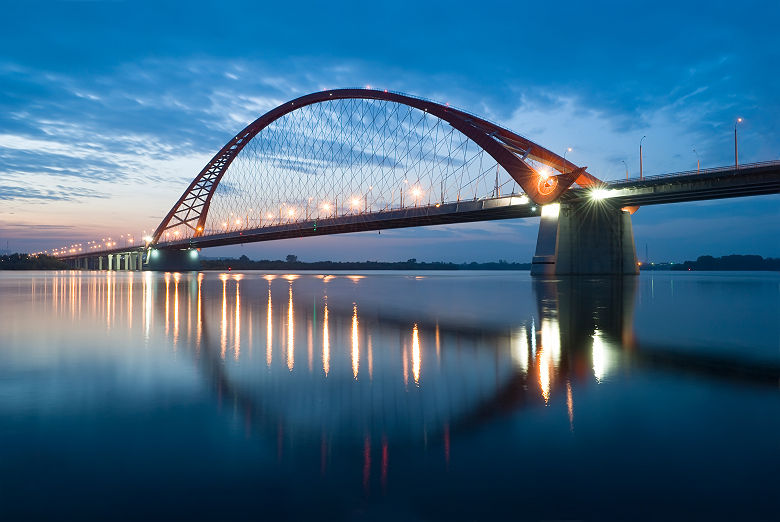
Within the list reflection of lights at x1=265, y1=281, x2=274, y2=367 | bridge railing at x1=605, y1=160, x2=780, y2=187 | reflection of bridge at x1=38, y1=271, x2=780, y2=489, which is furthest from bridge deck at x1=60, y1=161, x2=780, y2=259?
reflection of lights at x1=265, y1=281, x2=274, y2=367

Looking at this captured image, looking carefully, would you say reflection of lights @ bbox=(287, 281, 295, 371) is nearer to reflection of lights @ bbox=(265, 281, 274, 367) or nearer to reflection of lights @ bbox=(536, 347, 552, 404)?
reflection of lights @ bbox=(265, 281, 274, 367)

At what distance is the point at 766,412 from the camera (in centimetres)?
490

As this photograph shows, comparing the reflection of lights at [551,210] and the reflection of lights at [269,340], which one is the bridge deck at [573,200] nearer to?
the reflection of lights at [551,210]

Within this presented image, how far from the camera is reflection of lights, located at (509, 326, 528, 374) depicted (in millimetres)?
7387

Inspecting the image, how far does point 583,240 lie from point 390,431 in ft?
169

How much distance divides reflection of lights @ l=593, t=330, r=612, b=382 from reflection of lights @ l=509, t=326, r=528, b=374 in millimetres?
949

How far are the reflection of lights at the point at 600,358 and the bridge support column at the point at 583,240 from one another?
4204 centimetres

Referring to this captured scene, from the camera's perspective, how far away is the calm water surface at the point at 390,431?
300 centimetres

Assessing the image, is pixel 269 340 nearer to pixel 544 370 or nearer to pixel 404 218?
pixel 544 370

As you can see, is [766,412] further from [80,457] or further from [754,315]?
[754,315]

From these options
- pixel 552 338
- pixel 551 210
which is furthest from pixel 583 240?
pixel 552 338

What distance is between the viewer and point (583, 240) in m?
51.6

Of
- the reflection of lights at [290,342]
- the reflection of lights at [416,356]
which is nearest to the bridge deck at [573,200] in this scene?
the reflection of lights at [290,342]

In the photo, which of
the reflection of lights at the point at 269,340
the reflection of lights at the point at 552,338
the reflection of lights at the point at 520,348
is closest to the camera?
the reflection of lights at the point at 520,348
